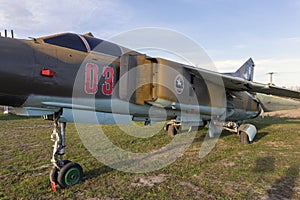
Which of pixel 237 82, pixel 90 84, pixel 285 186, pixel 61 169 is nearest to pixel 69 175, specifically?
pixel 61 169

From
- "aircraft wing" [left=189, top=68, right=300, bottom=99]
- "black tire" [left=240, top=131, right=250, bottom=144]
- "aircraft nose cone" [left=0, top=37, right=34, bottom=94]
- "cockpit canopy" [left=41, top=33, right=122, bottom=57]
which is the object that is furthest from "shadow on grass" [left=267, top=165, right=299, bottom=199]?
"aircraft nose cone" [left=0, top=37, right=34, bottom=94]

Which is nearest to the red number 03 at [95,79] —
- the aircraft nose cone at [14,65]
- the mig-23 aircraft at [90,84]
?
the mig-23 aircraft at [90,84]

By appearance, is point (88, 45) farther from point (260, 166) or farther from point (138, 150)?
point (260, 166)

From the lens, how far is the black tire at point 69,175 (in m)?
4.55

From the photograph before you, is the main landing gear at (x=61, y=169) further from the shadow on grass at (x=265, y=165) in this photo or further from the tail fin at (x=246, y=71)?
the tail fin at (x=246, y=71)

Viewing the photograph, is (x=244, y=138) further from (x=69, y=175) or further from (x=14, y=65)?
(x=14, y=65)

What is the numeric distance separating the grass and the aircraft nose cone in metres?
2.04

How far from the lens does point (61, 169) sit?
4625 millimetres

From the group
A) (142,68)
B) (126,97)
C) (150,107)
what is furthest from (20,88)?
(150,107)

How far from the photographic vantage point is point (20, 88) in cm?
369

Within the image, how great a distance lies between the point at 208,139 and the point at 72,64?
24.2 feet

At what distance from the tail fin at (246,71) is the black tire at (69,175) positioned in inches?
407

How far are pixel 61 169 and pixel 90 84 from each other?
1.76m

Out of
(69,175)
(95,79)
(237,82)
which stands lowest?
(69,175)
